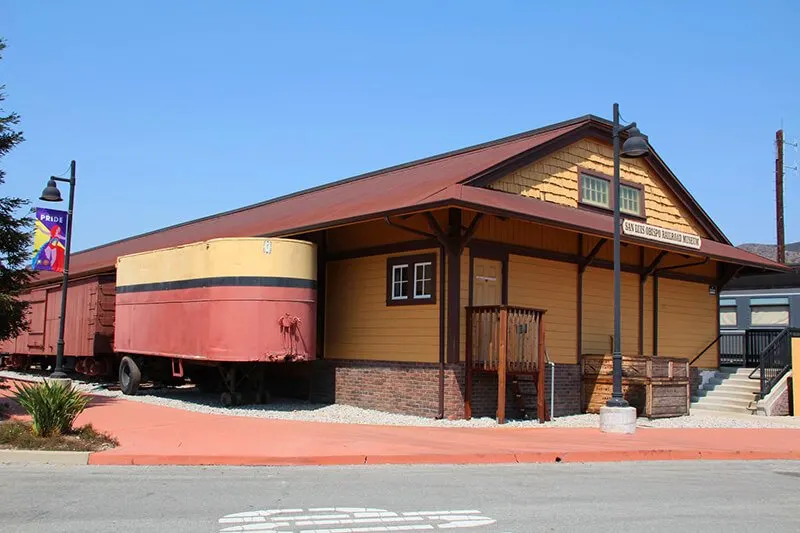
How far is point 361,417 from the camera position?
15852mm

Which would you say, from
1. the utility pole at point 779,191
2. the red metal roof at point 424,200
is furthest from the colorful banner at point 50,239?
the utility pole at point 779,191

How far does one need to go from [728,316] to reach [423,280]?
19054 millimetres

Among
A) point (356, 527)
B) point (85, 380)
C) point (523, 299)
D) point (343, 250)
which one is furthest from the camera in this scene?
point (85, 380)

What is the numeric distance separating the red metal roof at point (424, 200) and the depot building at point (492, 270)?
70 mm

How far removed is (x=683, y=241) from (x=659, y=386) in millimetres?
3445

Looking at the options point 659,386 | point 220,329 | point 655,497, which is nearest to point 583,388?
point 659,386

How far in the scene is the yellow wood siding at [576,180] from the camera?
1753 centimetres

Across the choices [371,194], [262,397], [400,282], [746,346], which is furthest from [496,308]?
[746,346]

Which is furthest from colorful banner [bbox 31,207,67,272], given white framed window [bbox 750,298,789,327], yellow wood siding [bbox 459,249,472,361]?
white framed window [bbox 750,298,789,327]

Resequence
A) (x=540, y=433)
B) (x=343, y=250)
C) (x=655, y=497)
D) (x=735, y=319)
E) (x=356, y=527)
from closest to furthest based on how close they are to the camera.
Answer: (x=356, y=527), (x=655, y=497), (x=540, y=433), (x=343, y=250), (x=735, y=319)

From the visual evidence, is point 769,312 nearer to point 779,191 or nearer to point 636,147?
point 779,191

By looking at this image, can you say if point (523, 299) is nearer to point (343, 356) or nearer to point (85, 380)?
point (343, 356)

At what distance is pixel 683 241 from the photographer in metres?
18.3

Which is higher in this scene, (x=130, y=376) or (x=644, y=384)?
(x=644, y=384)
